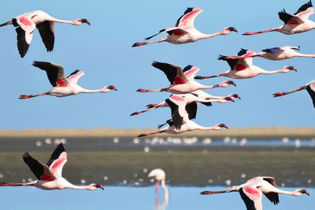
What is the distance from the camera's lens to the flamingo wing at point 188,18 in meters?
22.1

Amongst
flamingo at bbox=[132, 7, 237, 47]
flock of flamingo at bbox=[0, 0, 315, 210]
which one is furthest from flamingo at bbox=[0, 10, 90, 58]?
flamingo at bbox=[132, 7, 237, 47]

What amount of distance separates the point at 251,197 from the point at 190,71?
5738 mm

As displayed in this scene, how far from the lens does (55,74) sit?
21438 millimetres

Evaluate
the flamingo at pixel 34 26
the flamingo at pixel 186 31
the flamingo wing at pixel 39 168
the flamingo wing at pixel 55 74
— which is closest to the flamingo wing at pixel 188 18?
the flamingo at pixel 186 31

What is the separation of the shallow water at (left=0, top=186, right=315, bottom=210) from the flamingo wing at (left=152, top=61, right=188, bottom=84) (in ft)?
12.3

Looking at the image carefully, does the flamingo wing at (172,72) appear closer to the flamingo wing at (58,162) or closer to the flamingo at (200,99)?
the flamingo at (200,99)

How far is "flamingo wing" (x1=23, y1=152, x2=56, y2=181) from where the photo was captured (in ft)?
59.3

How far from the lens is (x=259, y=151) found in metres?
39.3

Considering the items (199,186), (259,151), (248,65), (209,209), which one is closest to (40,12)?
(248,65)

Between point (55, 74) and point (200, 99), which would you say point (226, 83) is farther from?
point (55, 74)

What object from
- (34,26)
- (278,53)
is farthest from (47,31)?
(278,53)

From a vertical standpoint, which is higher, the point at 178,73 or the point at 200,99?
the point at 178,73

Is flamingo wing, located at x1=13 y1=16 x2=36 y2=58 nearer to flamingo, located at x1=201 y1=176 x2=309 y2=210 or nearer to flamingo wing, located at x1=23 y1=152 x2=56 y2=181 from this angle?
flamingo wing, located at x1=23 y1=152 x2=56 y2=181

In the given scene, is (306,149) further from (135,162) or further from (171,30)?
(171,30)
